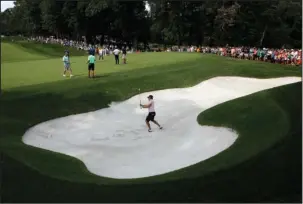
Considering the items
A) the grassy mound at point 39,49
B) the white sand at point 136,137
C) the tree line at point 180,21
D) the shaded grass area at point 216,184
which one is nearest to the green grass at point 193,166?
the shaded grass area at point 216,184

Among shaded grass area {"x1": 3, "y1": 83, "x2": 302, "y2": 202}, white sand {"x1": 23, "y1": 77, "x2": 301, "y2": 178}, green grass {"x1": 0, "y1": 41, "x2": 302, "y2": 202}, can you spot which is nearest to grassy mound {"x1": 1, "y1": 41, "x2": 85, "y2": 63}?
white sand {"x1": 23, "y1": 77, "x2": 301, "y2": 178}

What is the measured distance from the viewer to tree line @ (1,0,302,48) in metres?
89.5

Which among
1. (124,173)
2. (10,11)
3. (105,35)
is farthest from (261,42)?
(10,11)

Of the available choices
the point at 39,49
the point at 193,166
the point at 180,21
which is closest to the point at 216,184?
the point at 193,166

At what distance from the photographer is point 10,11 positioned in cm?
16900

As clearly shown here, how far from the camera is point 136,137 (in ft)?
64.0

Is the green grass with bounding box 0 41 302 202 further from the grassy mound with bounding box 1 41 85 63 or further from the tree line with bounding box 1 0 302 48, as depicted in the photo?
the tree line with bounding box 1 0 302 48

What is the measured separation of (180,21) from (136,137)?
73.5m

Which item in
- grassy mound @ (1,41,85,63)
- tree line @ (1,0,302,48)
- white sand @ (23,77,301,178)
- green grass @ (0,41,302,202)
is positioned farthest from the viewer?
tree line @ (1,0,302,48)

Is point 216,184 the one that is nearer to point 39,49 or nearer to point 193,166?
point 193,166

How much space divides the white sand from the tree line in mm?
64191

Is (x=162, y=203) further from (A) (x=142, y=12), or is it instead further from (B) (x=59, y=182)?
(A) (x=142, y=12)

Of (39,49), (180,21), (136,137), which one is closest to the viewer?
(136,137)

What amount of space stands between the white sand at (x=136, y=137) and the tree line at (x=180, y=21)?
64191 mm
